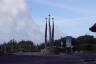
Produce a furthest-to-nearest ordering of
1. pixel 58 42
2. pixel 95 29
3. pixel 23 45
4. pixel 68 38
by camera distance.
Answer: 1. pixel 23 45
2. pixel 58 42
3. pixel 68 38
4. pixel 95 29

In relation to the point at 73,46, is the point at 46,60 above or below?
below

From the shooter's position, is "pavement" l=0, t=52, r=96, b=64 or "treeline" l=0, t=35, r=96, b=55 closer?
"pavement" l=0, t=52, r=96, b=64

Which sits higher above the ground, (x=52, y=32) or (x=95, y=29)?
(x=52, y=32)

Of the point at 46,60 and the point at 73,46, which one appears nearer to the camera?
the point at 46,60

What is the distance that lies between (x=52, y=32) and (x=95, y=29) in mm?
71135

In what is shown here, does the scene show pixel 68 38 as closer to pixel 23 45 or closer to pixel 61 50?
pixel 61 50

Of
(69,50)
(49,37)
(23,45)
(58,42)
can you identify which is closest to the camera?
(69,50)

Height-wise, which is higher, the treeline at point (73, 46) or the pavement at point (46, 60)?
the treeline at point (73, 46)

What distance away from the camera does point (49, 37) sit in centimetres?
8200

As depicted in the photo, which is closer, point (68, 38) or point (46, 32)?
point (68, 38)

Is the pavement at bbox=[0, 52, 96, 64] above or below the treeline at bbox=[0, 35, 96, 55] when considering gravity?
below

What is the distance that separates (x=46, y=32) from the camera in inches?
3327

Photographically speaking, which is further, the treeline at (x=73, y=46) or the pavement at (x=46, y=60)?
the treeline at (x=73, y=46)

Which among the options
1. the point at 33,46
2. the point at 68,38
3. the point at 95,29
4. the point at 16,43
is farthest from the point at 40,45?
the point at 95,29
